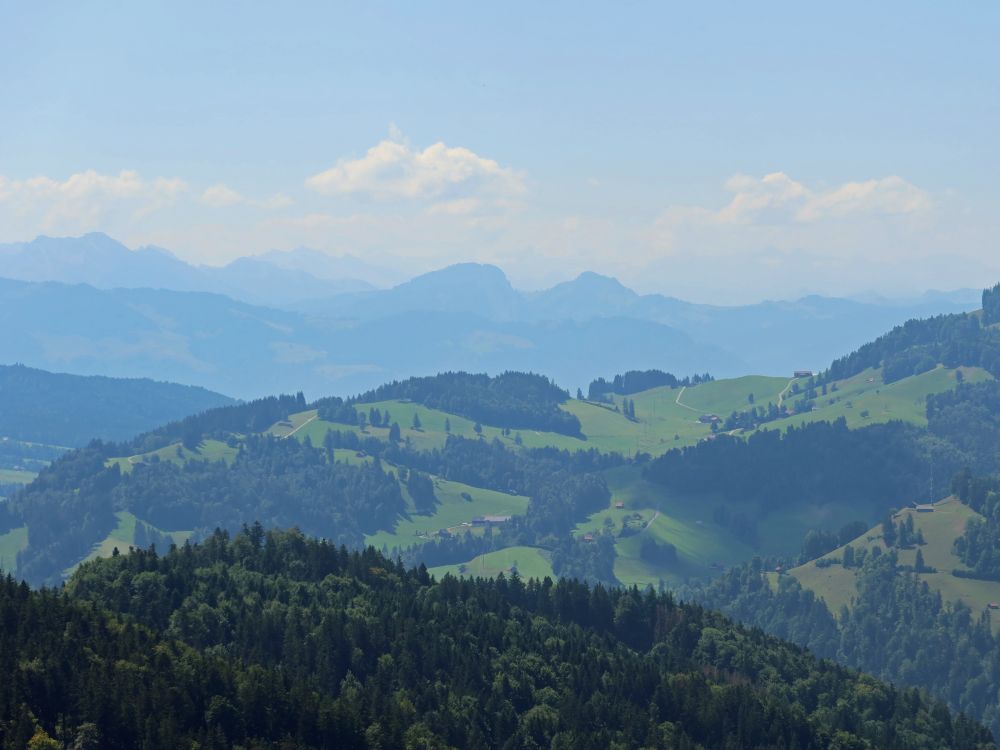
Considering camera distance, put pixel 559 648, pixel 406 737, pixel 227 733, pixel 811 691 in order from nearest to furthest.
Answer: pixel 227 733
pixel 406 737
pixel 559 648
pixel 811 691

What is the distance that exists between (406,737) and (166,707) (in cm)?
2461

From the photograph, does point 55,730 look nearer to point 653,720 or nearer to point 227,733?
point 227,733

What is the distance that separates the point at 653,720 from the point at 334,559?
54480 millimetres

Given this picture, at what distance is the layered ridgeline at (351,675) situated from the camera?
383 ft

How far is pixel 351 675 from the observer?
151m

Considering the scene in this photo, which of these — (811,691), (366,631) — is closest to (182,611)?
(366,631)

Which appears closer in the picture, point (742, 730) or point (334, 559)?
point (742, 730)

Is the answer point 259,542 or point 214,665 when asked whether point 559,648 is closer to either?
point 259,542

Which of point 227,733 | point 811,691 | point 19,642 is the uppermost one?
point 19,642

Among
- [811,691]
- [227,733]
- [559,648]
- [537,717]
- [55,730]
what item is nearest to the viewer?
[55,730]

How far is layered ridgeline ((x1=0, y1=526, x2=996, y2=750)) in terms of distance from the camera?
116812mm

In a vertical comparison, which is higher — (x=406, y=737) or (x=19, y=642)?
(x=19, y=642)

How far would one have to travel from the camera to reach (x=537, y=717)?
152 metres

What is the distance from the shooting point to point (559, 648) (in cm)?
17675
